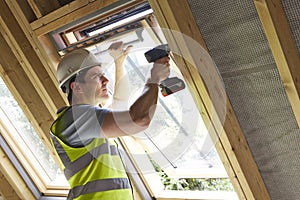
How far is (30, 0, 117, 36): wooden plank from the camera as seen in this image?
1.91 metres

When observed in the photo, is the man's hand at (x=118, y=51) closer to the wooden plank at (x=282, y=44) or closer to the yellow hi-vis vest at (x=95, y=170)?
the yellow hi-vis vest at (x=95, y=170)

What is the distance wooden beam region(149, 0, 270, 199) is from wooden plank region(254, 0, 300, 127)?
335 mm

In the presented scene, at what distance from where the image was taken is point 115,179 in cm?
200

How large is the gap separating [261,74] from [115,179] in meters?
0.95

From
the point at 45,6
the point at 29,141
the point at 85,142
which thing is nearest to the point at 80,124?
the point at 85,142

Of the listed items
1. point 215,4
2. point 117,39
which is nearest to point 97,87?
point 117,39

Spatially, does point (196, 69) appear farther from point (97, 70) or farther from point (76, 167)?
point (76, 167)

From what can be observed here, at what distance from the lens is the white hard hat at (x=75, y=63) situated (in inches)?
77.6

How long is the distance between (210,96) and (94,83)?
640mm

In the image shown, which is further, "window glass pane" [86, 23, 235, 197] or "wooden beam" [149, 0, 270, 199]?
"window glass pane" [86, 23, 235, 197]

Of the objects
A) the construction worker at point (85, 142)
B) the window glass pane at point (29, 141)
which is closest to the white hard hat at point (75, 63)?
the construction worker at point (85, 142)

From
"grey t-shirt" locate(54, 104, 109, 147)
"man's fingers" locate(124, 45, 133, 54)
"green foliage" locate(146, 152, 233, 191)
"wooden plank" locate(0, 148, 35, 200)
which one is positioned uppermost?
"man's fingers" locate(124, 45, 133, 54)

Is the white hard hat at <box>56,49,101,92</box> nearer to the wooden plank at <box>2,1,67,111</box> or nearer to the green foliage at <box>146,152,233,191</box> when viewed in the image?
the wooden plank at <box>2,1,67,111</box>

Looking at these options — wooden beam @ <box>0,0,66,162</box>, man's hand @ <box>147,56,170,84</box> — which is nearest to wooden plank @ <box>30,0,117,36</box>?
wooden beam @ <box>0,0,66,162</box>
